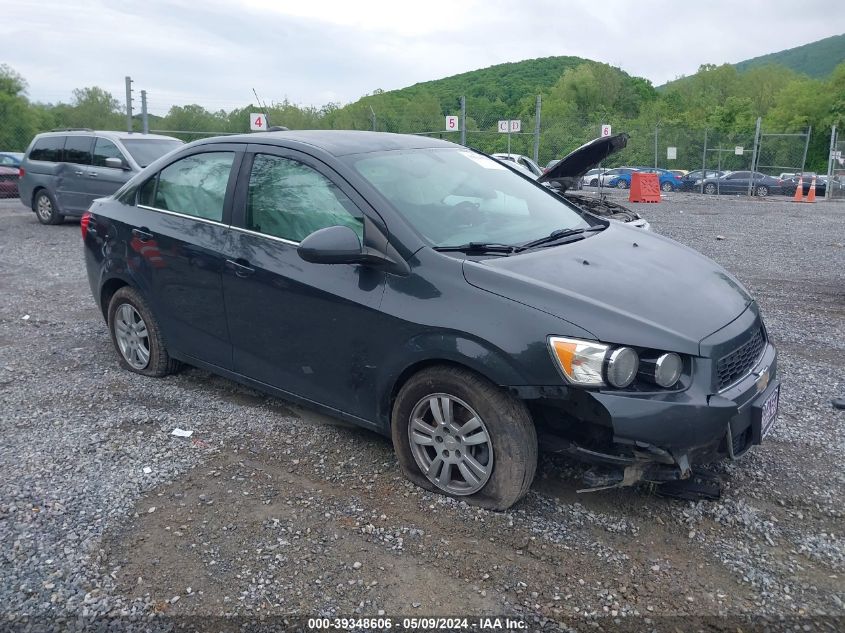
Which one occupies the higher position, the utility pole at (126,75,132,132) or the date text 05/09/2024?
the utility pole at (126,75,132,132)

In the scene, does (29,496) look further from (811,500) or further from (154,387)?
(811,500)

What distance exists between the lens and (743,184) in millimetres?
29000

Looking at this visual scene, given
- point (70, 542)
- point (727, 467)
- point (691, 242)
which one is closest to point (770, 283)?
point (691, 242)

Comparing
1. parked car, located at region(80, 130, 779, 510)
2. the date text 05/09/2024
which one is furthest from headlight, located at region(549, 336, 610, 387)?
the date text 05/09/2024

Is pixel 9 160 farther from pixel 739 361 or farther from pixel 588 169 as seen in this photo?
pixel 739 361

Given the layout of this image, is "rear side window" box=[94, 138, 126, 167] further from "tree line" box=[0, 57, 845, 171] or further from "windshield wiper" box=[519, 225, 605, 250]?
"windshield wiper" box=[519, 225, 605, 250]

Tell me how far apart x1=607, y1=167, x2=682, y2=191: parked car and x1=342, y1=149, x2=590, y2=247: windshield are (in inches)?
1101

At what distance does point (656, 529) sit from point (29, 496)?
299 cm

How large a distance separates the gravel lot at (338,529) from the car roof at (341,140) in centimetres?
165

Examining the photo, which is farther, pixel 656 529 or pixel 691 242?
pixel 691 242

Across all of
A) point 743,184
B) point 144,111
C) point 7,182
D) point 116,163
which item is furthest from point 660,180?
point 116,163

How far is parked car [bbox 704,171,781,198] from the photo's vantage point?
28.3m

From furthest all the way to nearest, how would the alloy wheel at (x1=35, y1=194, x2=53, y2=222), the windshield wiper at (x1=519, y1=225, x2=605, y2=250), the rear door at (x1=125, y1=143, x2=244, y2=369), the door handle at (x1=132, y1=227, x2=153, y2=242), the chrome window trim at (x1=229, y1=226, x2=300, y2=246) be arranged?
1. the alloy wheel at (x1=35, y1=194, x2=53, y2=222)
2. the door handle at (x1=132, y1=227, x2=153, y2=242)
3. the rear door at (x1=125, y1=143, x2=244, y2=369)
4. the chrome window trim at (x1=229, y1=226, x2=300, y2=246)
5. the windshield wiper at (x1=519, y1=225, x2=605, y2=250)

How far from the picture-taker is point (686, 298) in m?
3.41
